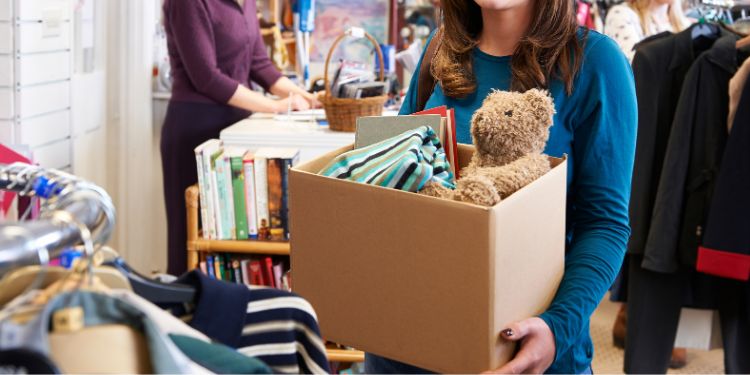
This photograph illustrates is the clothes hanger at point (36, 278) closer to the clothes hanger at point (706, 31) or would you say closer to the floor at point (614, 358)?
the clothes hanger at point (706, 31)

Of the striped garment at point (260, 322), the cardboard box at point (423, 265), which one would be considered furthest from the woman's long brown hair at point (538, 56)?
the striped garment at point (260, 322)

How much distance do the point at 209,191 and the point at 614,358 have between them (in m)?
1.79

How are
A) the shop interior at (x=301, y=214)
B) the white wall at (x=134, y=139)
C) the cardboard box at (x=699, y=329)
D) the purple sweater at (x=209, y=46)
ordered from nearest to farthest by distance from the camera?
1. the shop interior at (x=301, y=214)
2. the cardboard box at (x=699, y=329)
3. the purple sweater at (x=209, y=46)
4. the white wall at (x=134, y=139)

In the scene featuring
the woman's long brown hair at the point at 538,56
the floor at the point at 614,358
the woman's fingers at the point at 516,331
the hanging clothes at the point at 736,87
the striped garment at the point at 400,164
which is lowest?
the floor at the point at 614,358

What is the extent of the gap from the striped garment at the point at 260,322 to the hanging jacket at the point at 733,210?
1.80m

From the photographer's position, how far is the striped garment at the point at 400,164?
3.42 ft

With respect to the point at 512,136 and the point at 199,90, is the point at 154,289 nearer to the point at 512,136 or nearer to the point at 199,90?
the point at 512,136

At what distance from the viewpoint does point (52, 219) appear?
65 cm

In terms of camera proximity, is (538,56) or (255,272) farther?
(255,272)

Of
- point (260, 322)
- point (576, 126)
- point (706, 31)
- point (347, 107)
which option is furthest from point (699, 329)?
point (260, 322)

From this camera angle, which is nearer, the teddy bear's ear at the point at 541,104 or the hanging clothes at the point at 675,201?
the teddy bear's ear at the point at 541,104

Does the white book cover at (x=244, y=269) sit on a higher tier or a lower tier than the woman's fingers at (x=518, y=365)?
lower

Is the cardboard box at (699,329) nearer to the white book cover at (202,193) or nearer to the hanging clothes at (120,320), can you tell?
the white book cover at (202,193)

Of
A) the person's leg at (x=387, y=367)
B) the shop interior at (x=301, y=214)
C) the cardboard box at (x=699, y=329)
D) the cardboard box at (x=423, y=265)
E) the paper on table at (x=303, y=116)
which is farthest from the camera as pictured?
the paper on table at (x=303, y=116)
